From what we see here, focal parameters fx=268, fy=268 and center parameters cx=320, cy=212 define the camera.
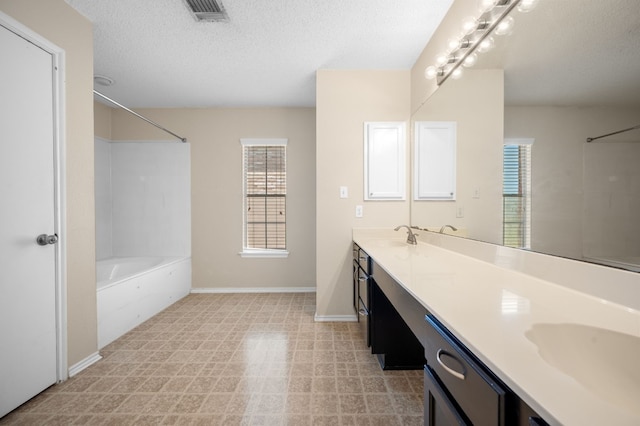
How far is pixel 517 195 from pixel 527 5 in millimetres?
777

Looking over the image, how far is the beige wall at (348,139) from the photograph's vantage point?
2.63 metres

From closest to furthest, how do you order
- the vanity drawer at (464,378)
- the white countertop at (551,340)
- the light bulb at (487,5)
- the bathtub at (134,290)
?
the white countertop at (551,340) < the vanity drawer at (464,378) < the light bulb at (487,5) < the bathtub at (134,290)

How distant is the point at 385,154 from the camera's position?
2.62m

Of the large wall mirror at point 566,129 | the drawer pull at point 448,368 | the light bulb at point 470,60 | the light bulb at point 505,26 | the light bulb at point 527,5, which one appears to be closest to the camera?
the drawer pull at point 448,368

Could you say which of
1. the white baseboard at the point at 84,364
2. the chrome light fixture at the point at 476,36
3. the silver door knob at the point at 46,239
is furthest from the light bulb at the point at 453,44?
the white baseboard at the point at 84,364

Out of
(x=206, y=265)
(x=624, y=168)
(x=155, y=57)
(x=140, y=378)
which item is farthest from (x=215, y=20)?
(x=206, y=265)

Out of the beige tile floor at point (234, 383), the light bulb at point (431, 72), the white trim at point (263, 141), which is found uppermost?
the light bulb at point (431, 72)

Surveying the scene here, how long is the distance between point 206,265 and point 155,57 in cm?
243

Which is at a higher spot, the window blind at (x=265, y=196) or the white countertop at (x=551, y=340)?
the window blind at (x=265, y=196)

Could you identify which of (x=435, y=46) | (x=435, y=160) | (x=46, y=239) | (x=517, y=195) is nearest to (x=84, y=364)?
(x=46, y=239)

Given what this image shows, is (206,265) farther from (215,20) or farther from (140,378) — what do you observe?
(215,20)

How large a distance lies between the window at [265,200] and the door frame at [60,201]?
202cm

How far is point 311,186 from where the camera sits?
3621 mm

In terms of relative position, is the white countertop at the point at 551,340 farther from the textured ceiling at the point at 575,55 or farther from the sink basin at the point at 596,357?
the textured ceiling at the point at 575,55
